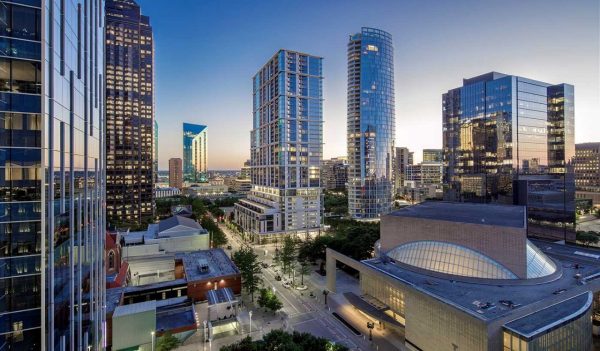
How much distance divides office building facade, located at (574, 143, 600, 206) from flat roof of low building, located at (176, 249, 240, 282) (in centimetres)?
17934

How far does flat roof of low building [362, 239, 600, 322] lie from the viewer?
107ft

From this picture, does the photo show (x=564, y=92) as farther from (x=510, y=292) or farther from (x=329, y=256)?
(x=329, y=256)

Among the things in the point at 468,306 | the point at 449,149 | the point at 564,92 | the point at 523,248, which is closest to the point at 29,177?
the point at 468,306

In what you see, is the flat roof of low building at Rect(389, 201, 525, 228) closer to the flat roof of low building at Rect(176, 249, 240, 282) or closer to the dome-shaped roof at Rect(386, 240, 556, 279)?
the dome-shaped roof at Rect(386, 240, 556, 279)

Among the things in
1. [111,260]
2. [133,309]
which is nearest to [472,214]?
[133,309]

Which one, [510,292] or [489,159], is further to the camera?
[489,159]

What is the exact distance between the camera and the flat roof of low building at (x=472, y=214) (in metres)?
44.4

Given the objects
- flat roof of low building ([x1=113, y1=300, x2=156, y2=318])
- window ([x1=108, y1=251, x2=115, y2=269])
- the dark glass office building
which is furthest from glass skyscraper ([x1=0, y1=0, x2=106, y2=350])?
the dark glass office building

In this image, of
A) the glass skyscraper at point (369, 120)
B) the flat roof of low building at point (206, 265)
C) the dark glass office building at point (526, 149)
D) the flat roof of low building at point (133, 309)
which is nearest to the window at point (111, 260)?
the flat roof of low building at point (206, 265)

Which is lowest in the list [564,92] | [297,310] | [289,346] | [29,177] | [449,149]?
[297,310]

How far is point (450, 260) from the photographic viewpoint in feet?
143

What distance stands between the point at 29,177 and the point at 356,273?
5997 centimetres

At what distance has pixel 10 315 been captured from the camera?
618 inches

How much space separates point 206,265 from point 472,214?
49513mm
